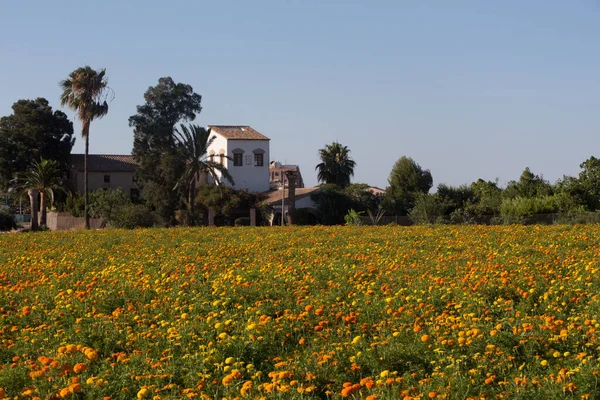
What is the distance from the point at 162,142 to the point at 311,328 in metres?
66.7

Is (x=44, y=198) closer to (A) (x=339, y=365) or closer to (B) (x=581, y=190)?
(B) (x=581, y=190)

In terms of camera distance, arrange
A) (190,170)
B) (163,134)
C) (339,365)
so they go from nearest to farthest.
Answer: (339,365) < (190,170) < (163,134)

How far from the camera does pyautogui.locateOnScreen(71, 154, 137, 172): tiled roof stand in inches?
3275

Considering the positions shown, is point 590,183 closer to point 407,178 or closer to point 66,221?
point 407,178

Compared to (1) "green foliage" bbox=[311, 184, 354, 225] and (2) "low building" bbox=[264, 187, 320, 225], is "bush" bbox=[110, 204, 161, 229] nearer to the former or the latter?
(2) "low building" bbox=[264, 187, 320, 225]

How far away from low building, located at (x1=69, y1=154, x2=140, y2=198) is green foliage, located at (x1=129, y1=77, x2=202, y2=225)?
8236mm

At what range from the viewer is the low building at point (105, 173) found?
82.1 meters

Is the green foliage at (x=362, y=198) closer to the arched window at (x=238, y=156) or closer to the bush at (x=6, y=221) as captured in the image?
the arched window at (x=238, y=156)

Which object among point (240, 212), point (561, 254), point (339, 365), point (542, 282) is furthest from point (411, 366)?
point (240, 212)

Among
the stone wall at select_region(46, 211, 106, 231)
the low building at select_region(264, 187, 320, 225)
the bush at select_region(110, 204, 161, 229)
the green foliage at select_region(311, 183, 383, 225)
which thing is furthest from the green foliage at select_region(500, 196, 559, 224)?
the stone wall at select_region(46, 211, 106, 231)

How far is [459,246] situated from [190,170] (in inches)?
1798

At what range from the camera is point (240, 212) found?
66312 millimetres

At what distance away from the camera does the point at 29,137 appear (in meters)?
74.5

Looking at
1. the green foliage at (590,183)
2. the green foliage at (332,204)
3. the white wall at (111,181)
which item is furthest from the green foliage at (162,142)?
the green foliage at (590,183)
